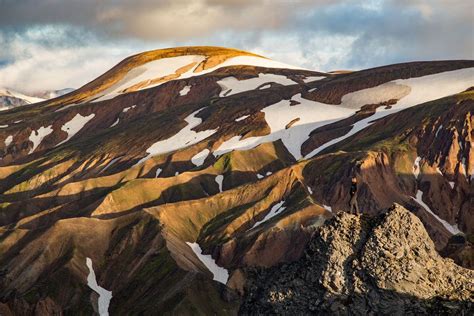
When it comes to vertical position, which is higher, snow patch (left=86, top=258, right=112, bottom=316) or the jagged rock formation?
the jagged rock formation

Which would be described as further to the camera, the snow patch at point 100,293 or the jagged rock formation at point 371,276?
the snow patch at point 100,293

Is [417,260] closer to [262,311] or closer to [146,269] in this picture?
[262,311]

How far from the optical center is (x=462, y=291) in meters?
50.9

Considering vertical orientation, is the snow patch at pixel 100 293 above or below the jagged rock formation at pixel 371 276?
below

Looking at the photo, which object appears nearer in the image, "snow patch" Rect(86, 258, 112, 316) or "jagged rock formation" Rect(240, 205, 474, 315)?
"jagged rock formation" Rect(240, 205, 474, 315)

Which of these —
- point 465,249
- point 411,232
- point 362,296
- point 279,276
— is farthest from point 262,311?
point 465,249

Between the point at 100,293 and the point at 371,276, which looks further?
the point at 100,293

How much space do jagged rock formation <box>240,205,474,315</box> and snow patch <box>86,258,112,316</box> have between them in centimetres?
Result: 13398

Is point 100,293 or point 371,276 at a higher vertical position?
point 371,276

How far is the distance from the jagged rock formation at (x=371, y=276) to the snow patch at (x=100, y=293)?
5275 inches

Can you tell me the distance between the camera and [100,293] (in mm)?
190875

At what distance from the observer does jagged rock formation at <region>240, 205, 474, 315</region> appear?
50.2m

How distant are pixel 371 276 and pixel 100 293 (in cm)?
14594

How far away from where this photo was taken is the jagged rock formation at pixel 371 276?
50.2 meters
